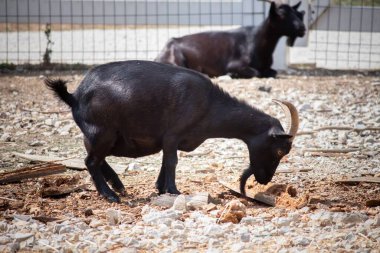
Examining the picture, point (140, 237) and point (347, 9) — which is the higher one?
point (347, 9)

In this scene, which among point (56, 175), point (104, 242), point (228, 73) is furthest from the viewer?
point (228, 73)

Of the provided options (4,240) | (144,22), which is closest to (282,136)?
(4,240)

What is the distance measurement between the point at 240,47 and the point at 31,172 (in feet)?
25.5

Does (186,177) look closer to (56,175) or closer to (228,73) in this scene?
(56,175)

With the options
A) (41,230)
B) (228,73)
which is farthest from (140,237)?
(228,73)

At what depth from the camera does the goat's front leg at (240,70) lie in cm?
1405

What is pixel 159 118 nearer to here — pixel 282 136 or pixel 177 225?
pixel 282 136

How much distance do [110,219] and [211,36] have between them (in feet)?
29.7

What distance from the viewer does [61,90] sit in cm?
688

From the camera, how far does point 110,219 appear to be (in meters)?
5.78

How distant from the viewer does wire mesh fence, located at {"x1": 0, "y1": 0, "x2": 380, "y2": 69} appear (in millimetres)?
14914

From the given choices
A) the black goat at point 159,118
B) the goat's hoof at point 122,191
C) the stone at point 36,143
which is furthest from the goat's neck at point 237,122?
the stone at point 36,143

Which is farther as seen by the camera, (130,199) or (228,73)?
(228,73)

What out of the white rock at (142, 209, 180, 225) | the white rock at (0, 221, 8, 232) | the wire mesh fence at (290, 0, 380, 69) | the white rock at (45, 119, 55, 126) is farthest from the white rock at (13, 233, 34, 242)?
the wire mesh fence at (290, 0, 380, 69)
